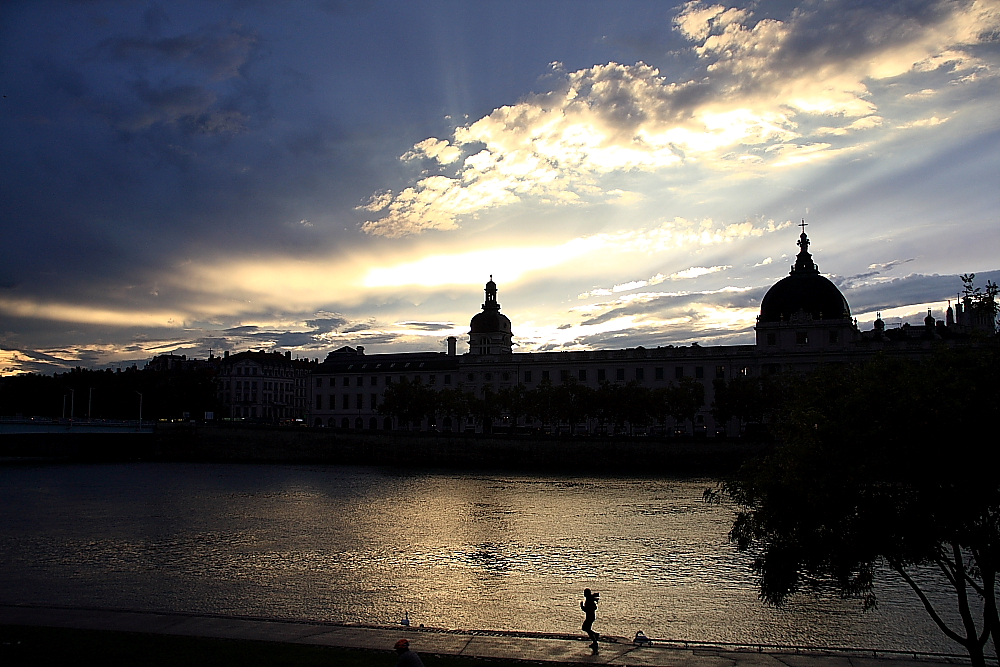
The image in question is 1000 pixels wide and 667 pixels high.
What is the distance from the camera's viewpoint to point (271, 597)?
3127 cm

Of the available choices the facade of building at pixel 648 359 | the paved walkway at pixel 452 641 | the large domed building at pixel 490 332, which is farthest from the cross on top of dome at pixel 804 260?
the paved walkway at pixel 452 641

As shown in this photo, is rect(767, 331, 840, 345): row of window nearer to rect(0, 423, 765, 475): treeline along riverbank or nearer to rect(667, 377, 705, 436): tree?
rect(667, 377, 705, 436): tree

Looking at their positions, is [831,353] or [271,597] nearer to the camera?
[271,597]

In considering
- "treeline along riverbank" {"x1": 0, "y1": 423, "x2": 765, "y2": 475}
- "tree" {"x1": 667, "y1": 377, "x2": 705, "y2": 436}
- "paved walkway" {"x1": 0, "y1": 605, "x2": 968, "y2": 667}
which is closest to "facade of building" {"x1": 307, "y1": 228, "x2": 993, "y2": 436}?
"tree" {"x1": 667, "y1": 377, "x2": 705, "y2": 436}

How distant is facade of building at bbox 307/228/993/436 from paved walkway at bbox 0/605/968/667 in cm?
10148

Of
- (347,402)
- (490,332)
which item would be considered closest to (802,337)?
(490,332)

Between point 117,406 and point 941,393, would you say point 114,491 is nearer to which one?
point 941,393

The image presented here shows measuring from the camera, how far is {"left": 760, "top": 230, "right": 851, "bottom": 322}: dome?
426 feet

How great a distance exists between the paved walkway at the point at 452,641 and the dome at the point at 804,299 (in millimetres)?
115955

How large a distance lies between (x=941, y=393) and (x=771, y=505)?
4.27m

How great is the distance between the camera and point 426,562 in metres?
39.8

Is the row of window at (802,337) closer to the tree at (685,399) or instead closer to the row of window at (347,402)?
the tree at (685,399)

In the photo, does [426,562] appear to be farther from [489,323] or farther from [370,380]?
[489,323]

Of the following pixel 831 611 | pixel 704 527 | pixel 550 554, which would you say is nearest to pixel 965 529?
pixel 831 611
